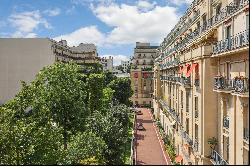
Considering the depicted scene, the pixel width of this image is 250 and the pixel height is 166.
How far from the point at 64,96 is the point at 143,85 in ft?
245

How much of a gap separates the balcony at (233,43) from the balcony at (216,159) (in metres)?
8.90

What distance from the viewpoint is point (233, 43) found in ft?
92.0

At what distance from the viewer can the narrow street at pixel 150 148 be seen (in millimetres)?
Result: 50469

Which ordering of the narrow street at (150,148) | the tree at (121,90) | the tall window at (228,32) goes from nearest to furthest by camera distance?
the tall window at (228,32), the narrow street at (150,148), the tree at (121,90)

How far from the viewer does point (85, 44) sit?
163625 mm

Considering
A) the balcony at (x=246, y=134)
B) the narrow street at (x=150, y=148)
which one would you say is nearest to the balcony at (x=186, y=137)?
the narrow street at (x=150, y=148)

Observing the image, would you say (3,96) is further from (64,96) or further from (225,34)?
(225,34)

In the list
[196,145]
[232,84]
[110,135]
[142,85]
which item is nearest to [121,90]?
[142,85]

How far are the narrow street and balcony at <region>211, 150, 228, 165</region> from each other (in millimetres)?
17229

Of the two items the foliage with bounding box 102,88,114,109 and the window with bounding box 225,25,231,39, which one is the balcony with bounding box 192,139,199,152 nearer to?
the window with bounding box 225,25,231,39

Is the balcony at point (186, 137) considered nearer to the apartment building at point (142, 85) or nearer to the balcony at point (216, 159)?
the balcony at point (216, 159)

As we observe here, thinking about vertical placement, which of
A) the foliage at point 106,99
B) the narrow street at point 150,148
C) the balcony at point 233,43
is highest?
the balcony at point 233,43

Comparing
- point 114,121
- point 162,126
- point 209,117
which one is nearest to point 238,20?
point 209,117

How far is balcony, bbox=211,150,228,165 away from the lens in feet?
97.3
